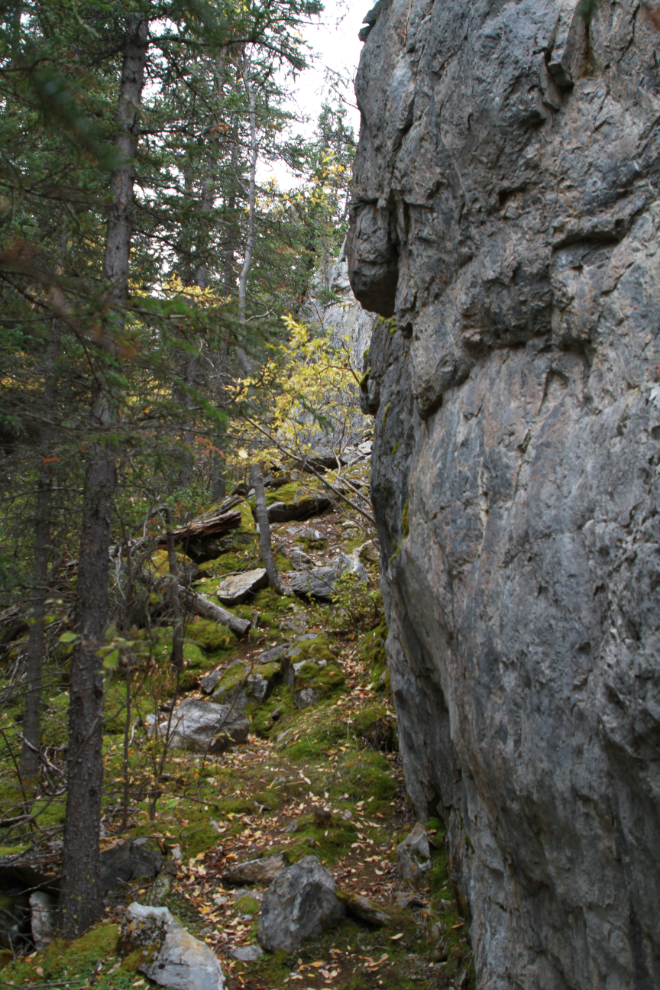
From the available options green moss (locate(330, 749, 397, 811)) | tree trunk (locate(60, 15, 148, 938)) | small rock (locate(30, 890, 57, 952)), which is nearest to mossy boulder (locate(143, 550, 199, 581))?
green moss (locate(330, 749, 397, 811))

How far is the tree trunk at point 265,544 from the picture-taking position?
13.7m

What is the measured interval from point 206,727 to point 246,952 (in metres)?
4.18

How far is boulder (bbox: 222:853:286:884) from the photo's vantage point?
21.6 feet

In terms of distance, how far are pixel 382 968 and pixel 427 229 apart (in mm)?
6329

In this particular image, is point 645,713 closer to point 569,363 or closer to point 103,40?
point 569,363

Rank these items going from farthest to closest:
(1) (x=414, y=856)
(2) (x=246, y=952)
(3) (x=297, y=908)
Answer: (1) (x=414, y=856), (3) (x=297, y=908), (2) (x=246, y=952)

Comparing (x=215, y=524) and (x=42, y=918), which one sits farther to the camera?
(x=215, y=524)

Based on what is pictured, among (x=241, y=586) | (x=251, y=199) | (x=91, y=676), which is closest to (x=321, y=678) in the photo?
(x=241, y=586)

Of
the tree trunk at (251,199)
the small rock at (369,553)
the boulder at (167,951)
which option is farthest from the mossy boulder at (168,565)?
the boulder at (167,951)

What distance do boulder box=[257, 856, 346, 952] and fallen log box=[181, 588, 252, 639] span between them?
650cm

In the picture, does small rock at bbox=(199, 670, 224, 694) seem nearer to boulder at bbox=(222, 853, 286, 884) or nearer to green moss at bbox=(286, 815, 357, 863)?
green moss at bbox=(286, 815, 357, 863)

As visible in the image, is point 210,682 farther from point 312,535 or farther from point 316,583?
point 312,535

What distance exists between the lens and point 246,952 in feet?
18.3

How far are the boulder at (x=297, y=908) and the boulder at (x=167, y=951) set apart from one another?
0.65 metres
